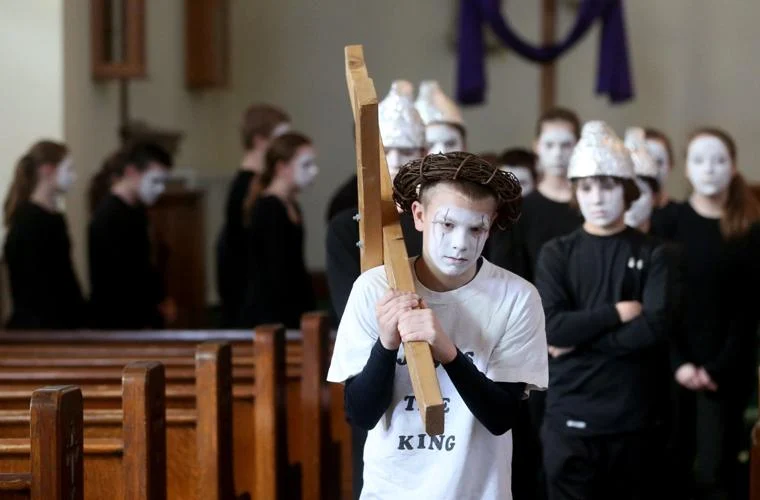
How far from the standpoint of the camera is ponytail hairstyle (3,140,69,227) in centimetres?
662

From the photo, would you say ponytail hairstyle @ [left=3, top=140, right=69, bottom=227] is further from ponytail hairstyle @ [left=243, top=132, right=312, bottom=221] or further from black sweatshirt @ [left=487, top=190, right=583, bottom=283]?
black sweatshirt @ [left=487, top=190, right=583, bottom=283]

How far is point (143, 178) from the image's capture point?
7312 millimetres

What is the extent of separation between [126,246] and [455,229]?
4497 mm

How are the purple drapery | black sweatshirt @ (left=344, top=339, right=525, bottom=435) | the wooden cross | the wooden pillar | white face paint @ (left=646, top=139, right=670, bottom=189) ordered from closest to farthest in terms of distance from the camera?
the wooden cross
black sweatshirt @ (left=344, top=339, right=525, bottom=435)
white face paint @ (left=646, top=139, right=670, bottom=189)
the purple drapery
the wooden pillar

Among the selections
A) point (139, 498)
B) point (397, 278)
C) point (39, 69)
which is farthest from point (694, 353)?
point (39, 69)

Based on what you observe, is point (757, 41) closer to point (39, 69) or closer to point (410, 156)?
point (39, 69)

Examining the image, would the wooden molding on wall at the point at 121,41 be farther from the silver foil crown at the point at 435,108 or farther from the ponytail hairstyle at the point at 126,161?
the silver foil crown at the point at 435,108

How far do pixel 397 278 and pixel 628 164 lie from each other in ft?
6.20

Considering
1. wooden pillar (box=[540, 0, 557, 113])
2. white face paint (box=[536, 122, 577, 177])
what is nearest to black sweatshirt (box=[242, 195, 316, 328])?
white face paint (box=[536, 122, 577, 177])

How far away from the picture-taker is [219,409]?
396 centimetres

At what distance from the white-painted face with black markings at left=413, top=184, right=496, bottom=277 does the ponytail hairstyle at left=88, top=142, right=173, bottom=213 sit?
467 cm

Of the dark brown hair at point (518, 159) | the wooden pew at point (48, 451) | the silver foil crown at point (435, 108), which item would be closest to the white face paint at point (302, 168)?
the silver foil crown at point (435, 108)

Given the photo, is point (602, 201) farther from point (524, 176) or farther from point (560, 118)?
point (524, 176)

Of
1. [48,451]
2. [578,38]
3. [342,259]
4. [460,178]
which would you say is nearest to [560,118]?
[342,259]
